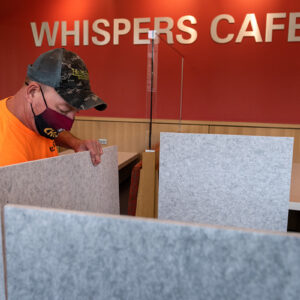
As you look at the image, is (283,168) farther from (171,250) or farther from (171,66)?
(171,66)

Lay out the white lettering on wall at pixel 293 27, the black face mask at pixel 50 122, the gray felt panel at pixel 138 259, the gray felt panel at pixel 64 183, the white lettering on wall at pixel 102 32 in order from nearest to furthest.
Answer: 1. the gray felt panel at pixel 138 259
2. the gray felt panel at pixel 64 183
3. the black face mask at pixel 50 122
4. the white lettering on wall at pixel 293 27
5. the white lettering on wall at pixel 102 32

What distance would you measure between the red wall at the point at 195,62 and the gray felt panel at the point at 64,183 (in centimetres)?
176

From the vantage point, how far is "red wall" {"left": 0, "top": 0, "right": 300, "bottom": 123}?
2473 mm

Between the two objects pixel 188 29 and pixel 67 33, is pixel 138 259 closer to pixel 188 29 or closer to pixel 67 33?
pixel 188 29

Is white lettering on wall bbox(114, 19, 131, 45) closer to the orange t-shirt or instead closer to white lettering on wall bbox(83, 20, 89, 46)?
white lettering on wall bbox(83, 20, 89, 46)

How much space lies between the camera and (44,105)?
34.6 inches

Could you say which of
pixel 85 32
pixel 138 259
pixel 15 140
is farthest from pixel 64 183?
pixel 85 32

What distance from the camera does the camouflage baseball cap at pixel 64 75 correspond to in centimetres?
78

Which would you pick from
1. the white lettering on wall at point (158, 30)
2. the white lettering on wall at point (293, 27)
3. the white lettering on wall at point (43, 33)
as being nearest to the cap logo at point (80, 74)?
the white lettering on wall at point (158, 30)

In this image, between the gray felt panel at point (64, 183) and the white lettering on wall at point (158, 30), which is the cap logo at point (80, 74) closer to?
the gray felt panel at point (64, 183)

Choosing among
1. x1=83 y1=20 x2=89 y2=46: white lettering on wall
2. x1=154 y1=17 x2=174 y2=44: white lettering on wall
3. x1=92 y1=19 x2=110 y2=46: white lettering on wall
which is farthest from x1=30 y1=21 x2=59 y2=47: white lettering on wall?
x1=154 y1=17 x2=174 y2=44: white lettering on wall

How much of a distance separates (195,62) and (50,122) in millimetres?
2007

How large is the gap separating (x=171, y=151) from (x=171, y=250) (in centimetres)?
79

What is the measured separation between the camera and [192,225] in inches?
11.0
